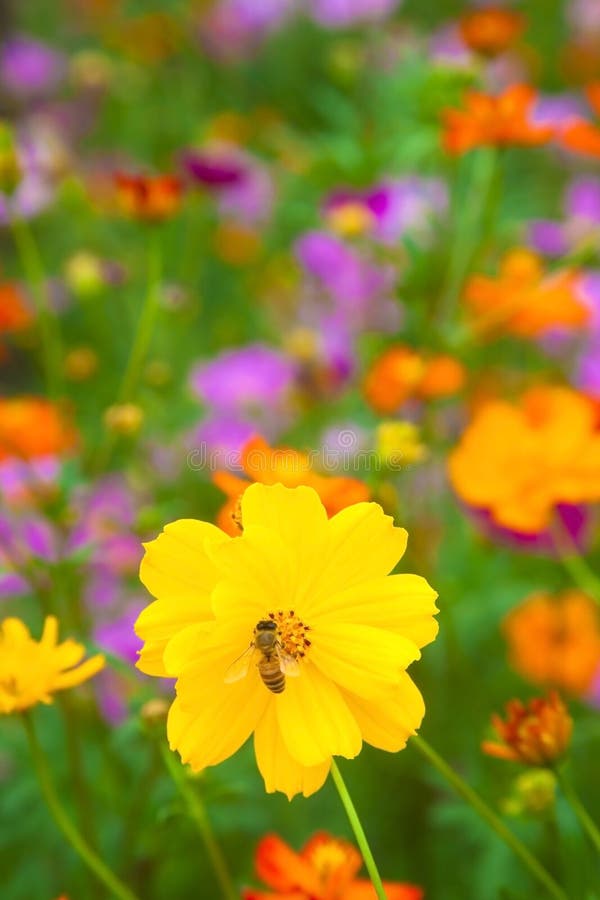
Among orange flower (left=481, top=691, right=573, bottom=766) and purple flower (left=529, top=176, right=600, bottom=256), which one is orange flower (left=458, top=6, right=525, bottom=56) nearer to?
purple flower (left=529, top=176, right=600, bottom=256)

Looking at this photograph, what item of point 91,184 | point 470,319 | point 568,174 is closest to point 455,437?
point 470,319

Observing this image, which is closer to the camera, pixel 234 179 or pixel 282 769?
pixel 282 769

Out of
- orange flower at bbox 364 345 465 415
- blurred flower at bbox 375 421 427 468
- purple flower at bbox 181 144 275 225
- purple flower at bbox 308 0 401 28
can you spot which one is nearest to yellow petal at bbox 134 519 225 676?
blurred flower at bbox 375 421 427 468

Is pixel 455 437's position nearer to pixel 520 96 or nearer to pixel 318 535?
pixel 520 96

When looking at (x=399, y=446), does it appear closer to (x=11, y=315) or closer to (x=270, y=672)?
(x=270, y=672)

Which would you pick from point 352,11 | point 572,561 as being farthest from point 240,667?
point 352,11

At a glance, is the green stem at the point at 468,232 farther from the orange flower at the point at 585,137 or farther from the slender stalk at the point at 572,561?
the slender stalk at the point at 572,561

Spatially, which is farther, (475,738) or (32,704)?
(475,738)
